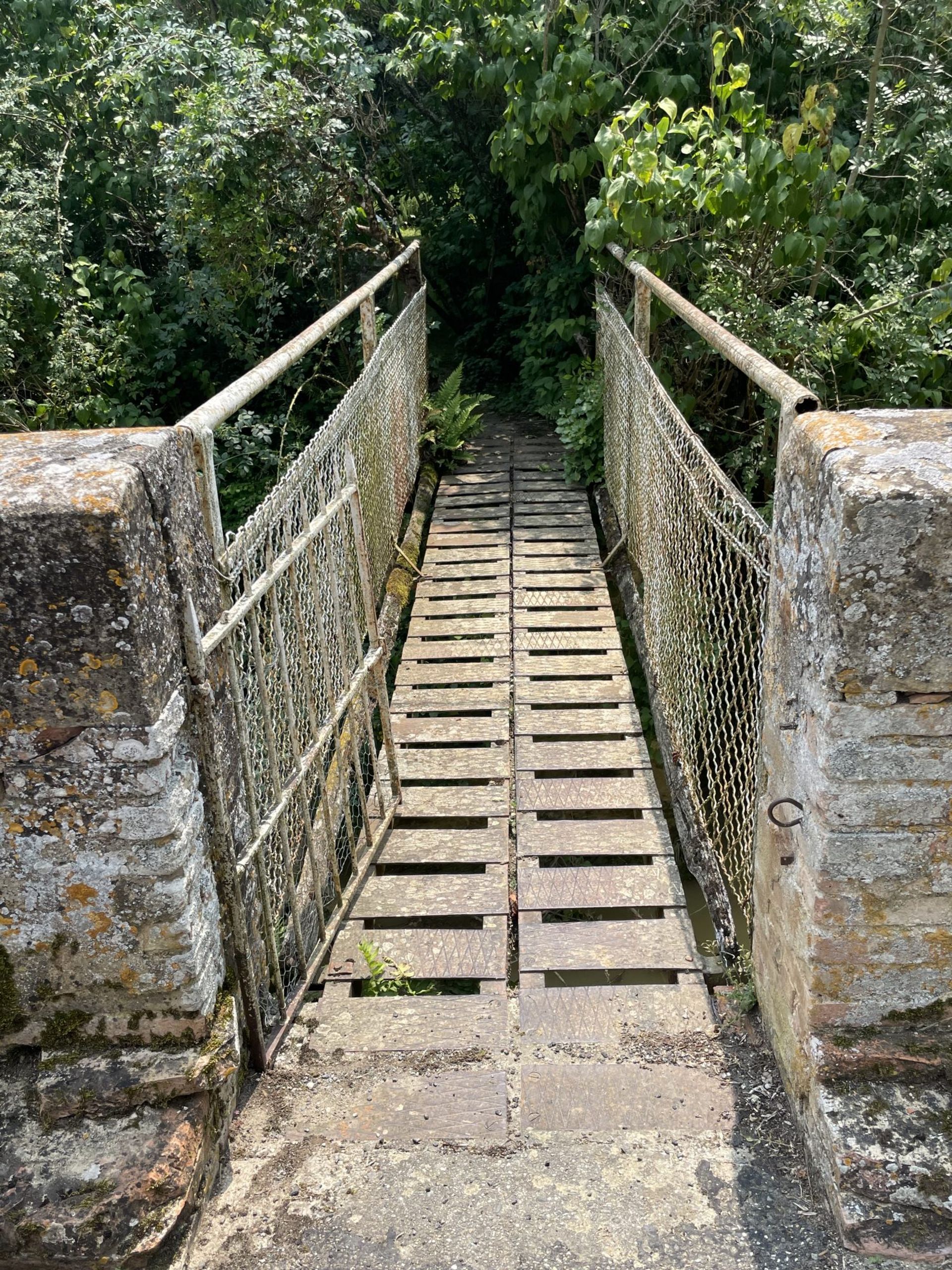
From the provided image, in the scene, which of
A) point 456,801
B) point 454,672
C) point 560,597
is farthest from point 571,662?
point 456,801

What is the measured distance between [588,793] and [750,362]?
1.77 metres

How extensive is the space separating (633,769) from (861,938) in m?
1.89

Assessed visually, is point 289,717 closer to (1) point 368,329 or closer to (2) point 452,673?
(2) point 452,673

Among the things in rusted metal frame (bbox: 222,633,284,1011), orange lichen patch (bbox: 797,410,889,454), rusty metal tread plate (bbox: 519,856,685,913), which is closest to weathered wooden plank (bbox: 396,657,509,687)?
rusty metal tread plate (bbox: 519,856,685,913)

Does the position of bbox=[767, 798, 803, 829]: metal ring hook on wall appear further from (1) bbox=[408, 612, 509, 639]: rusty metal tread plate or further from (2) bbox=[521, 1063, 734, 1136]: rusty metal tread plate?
(1) bbox=[408, 612, 509, 639]: rusty metal tread plate

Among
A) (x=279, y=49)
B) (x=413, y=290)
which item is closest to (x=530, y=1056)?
(x=413, y=290)

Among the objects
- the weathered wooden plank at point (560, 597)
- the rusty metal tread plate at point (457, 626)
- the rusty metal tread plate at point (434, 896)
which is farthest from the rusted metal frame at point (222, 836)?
the weathered wooden plank at point (560, 597)

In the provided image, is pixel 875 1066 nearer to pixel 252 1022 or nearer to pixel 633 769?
pixel 252 1022

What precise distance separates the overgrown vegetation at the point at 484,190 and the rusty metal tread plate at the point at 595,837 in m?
Answer: 2.33

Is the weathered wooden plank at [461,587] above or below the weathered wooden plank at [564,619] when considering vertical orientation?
above

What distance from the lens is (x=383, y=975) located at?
9.04 feet

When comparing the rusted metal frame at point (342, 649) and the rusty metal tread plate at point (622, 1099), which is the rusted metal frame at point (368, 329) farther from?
the rusty metal tread plate at point (622, 1099)

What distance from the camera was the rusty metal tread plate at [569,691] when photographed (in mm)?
4246

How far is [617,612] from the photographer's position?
5.45 m
